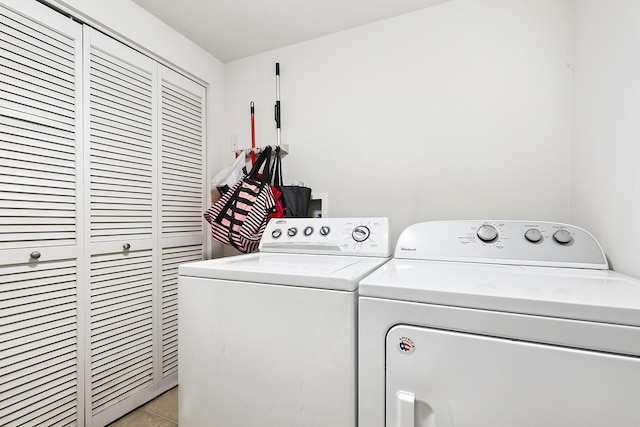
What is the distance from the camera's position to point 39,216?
4.30ft

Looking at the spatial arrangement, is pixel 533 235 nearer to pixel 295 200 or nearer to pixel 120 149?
pixel 295 200

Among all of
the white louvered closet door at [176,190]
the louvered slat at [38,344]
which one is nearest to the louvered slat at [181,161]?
the white louvered closet door at [176,190]

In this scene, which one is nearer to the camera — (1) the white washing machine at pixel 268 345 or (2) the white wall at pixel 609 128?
(1) the white washing machine at pixel 268 345

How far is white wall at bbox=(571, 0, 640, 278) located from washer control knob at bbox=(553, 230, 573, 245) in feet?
0.42

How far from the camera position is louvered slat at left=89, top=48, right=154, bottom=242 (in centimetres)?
153

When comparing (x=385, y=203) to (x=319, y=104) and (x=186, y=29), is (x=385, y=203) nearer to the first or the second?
(x=319, y=104)

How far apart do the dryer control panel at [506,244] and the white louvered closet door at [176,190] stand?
1.45m

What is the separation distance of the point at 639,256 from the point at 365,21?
175 centimetres

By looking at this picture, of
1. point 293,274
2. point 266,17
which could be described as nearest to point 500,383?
point 293,274

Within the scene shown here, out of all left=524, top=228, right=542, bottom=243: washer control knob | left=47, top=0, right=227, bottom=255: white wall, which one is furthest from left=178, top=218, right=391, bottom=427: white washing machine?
left=47, top=0, right=227, bottom=255: white wall

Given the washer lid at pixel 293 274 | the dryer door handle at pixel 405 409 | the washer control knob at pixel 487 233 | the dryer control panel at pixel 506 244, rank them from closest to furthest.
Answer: the dryer door handle at pixel 405 409 → the washer lid at pixel 293 274 → the dryer control panel at pixel 506 244 → the washer control knob at pixel 487 233

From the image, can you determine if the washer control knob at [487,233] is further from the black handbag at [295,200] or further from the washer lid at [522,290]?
the black handbag at [295,200]

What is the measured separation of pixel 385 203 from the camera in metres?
1.80

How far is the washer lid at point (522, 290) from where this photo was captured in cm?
62
